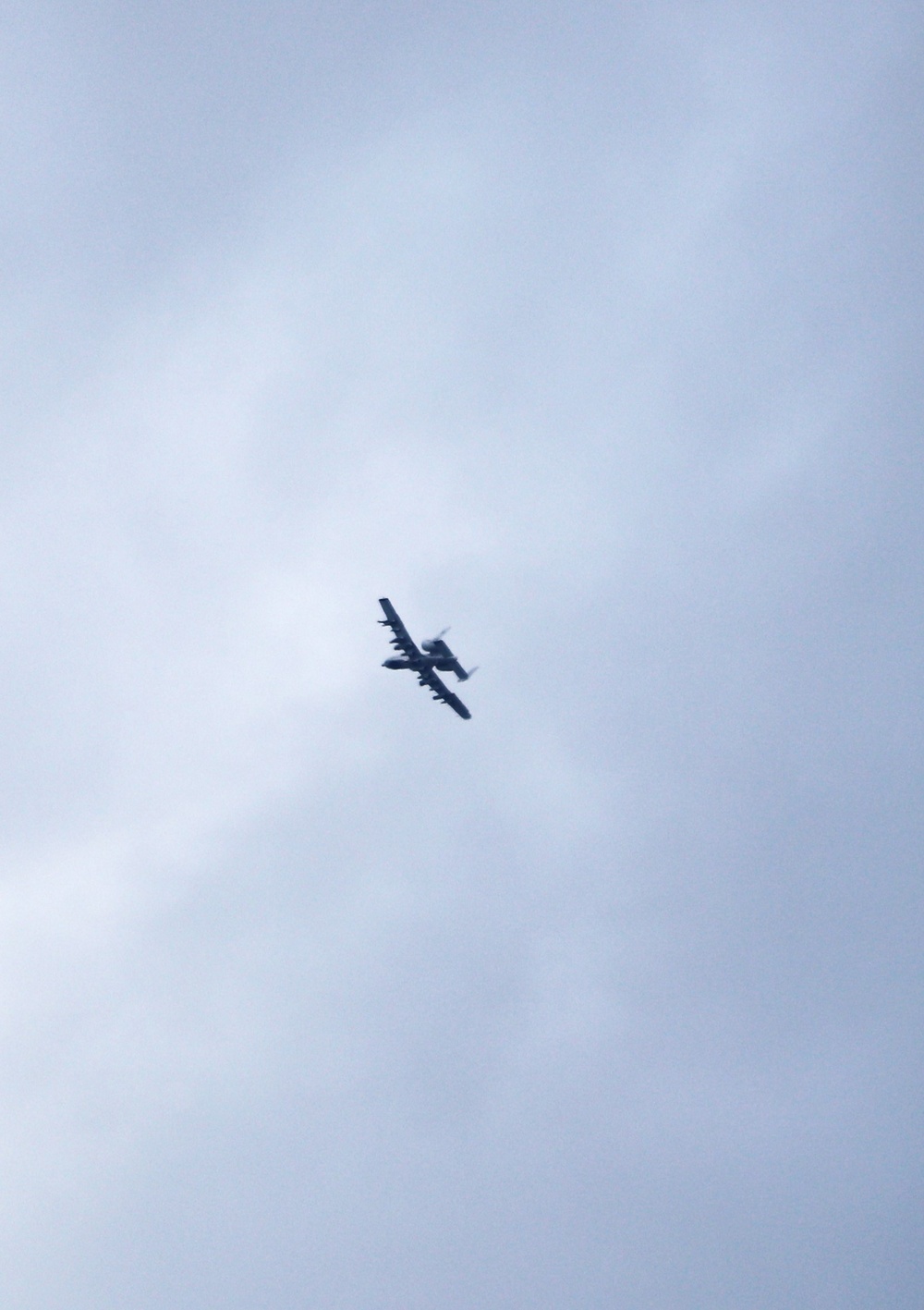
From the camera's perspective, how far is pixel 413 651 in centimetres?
16625

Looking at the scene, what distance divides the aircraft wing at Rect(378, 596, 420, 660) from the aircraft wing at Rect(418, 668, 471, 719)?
10.8 feet

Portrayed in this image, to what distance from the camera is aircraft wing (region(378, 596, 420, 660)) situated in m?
160

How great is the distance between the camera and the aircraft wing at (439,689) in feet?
558

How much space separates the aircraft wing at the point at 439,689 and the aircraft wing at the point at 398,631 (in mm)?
3295

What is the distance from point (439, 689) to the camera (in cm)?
17350

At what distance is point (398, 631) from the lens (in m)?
162

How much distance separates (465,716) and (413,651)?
16.3 m

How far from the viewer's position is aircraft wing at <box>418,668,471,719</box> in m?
170

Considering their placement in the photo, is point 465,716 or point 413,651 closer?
point 413,651

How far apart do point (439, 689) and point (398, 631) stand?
43.9 ft

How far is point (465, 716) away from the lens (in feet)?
589

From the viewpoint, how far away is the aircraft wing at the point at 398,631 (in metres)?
160
